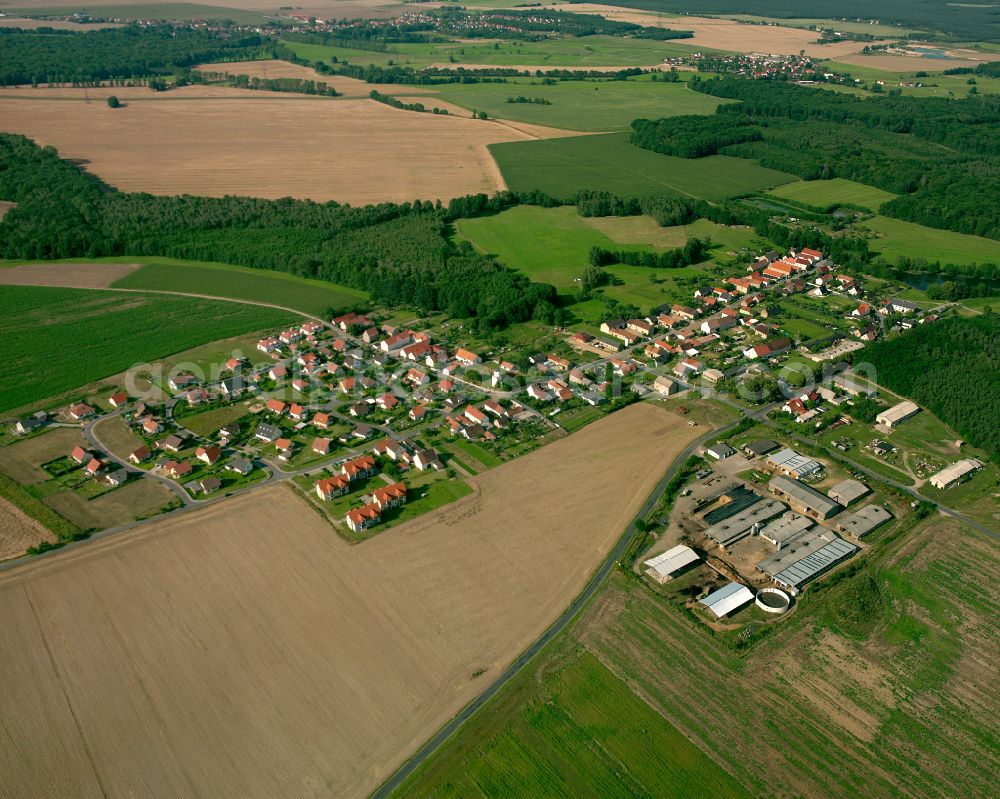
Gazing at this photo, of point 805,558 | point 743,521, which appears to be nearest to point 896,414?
point 743,521

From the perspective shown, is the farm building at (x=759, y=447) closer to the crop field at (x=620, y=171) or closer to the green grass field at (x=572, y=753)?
the green grass field at (x=572, y=753)

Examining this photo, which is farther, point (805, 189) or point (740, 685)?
point (805, 189)

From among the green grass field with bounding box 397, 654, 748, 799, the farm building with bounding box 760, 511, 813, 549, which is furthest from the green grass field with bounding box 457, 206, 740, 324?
the green grass field with bounding box 397, 654, 748, 799

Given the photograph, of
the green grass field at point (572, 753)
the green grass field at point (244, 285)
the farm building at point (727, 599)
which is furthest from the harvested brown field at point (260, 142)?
the green grass field at point (572, 753)

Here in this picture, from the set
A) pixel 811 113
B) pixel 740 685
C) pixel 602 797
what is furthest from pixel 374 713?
pixel 811 113

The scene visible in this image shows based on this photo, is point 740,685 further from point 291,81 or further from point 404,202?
point 291,81

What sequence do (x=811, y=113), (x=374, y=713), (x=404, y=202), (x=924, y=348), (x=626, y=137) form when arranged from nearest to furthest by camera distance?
(x=374, y=713) < (x=924, y=348) < (x=404, y=202) < (x=626, y=137) < (x=811, y=113)

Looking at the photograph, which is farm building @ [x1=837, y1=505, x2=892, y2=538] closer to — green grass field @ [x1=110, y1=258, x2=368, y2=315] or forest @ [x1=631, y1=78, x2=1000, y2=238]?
green grass field @ [x1=110, y1=258, x2=368, y2=315]
